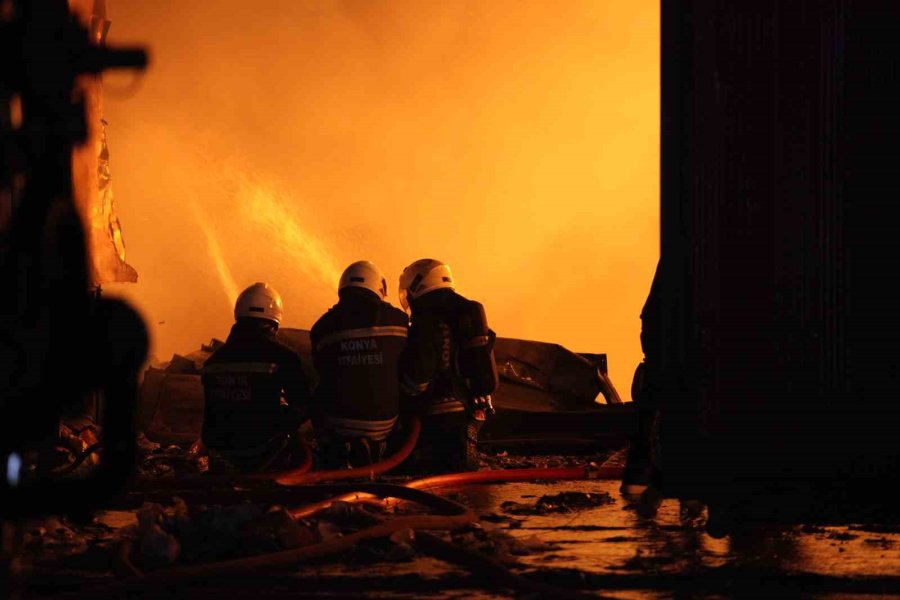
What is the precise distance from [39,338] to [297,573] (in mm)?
1908

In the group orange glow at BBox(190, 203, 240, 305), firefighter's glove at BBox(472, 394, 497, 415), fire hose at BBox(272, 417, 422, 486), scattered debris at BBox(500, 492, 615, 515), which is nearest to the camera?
scattered debris at BBox(500, 492, 615, 515)

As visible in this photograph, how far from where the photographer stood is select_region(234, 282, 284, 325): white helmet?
31.1ft

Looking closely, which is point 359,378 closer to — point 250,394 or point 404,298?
point 250,394

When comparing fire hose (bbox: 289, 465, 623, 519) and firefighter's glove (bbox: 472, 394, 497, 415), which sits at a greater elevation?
firefighter's glove (bbox: 472, 394, 497, 415)

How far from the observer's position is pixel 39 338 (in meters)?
2.89

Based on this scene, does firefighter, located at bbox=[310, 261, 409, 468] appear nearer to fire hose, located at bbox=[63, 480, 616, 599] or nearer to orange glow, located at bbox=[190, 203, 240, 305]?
fire hose, located at bbox=[63, 480, 616, 599]

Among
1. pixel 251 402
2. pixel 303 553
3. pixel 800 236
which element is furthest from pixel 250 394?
pixel 800 236

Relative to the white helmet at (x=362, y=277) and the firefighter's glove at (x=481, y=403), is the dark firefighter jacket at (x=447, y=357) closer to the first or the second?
the firefighter's glove at (x=481, y=403)

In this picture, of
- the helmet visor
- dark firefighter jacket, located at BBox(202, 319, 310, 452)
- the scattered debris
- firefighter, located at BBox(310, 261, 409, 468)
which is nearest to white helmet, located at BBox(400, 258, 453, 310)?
the helmet visor

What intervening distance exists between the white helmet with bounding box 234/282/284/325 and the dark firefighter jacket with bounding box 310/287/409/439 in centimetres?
61

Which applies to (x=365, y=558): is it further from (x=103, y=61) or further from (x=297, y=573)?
(x=103, y=61)

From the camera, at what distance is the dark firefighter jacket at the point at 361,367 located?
895cm

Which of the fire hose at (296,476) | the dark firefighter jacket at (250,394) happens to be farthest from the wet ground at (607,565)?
the dark firefighter jacket at (250,394)

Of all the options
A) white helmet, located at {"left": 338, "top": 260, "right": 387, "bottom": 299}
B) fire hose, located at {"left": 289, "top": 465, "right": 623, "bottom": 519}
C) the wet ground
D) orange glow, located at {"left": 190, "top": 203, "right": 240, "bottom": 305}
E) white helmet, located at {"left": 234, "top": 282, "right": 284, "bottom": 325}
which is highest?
orange glow, located at {"left": 190, "top": 203, "right": 240, "bottom": 305}
